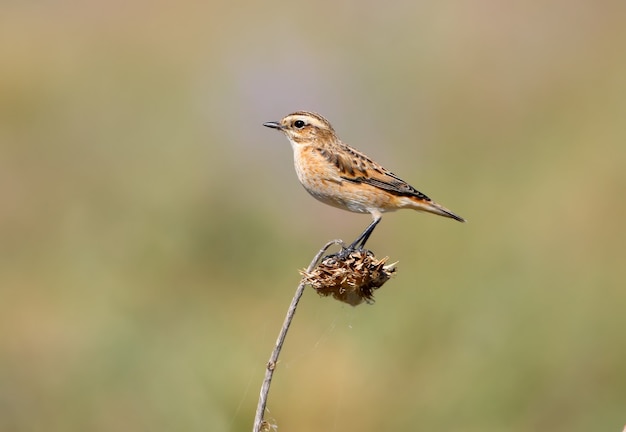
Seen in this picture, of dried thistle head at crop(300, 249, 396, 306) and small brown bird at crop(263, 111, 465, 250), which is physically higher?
small brown bird at crop(263, 111, 465, 250)

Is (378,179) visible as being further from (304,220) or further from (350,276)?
(304,220)

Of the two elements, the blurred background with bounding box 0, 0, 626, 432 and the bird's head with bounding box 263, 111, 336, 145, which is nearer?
the bird's head with bounding box 263, 111, 336, 145

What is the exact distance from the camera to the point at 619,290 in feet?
23.1

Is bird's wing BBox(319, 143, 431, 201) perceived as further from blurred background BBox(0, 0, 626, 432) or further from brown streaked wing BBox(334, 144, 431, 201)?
blurred background BBox(0, 0, 626, 432)

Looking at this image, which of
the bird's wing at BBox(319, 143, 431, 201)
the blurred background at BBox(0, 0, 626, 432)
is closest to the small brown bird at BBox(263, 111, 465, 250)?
the bird's wing at BBox(319, 143, 431, 201)

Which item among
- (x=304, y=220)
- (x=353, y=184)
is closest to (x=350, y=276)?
(x=353, y=184)

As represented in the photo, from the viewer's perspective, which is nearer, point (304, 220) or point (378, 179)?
point (378, 179)

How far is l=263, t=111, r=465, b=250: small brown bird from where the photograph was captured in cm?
558

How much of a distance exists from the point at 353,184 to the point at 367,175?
0.43ft

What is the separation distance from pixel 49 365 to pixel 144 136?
165 inches

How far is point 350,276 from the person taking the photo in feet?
13.5

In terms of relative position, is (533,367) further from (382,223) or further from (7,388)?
(7,388)

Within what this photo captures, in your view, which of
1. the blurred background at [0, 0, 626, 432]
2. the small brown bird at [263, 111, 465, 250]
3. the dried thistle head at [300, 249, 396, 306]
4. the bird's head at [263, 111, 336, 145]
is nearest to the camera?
the dried thistle head at [300, 249, 396, 306]

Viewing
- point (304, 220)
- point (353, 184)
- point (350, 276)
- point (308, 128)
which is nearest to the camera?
point (350, 276)
